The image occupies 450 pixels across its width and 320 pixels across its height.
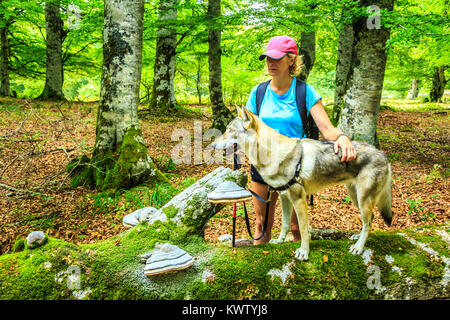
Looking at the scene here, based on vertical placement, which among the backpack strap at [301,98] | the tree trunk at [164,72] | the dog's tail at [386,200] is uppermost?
the tree trunk at [164,72]

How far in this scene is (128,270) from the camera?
2307mm

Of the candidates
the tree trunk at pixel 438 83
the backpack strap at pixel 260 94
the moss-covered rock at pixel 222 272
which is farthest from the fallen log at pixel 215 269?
the tree trunk at pixel 438 83

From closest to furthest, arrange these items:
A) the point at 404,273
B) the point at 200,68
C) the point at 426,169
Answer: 1. the point at 404,273
2. the point at 426,169
3. the point at 200,68

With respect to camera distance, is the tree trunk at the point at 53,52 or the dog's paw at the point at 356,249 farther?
the tree trunk at the point at 53,52

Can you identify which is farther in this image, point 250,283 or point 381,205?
point 381,205

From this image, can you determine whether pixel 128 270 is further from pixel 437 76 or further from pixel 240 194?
pixel 437 76

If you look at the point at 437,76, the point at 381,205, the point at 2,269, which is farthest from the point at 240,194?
the point at 437,76

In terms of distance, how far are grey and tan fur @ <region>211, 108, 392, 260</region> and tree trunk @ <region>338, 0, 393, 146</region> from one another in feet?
15.3

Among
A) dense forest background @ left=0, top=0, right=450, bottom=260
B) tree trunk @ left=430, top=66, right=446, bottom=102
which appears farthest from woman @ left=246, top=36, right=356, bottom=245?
tree trunk @ left=430, top=66, right=446, bottom=102

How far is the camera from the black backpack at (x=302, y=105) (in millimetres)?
2844

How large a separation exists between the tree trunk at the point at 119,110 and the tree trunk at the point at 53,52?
500 inches

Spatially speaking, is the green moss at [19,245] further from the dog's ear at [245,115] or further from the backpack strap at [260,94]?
the backpack strap at [260,94]

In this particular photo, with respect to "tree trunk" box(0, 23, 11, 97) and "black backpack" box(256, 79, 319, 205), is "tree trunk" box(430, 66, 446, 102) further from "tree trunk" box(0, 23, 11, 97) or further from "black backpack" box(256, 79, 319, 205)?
"tree trunk" box(0, 23, 11, 97)

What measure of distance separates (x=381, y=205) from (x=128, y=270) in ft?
8.83
